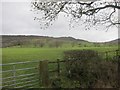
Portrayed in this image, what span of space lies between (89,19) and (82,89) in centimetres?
753

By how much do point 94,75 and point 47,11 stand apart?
565 cm

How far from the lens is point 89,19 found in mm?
23594

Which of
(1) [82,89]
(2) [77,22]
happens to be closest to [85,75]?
(1) [82,89]

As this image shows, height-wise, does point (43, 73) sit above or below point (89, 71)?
above

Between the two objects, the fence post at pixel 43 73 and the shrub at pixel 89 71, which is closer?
the fence post at pixel 43 73

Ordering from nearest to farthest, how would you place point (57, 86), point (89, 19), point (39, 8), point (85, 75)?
point (57, 86) → point (85, 75) → point (39, 8) → point (89, 19)

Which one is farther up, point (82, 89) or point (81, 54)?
point (81, 54)

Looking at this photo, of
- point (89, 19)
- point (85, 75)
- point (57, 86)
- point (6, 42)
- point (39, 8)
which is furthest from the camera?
point (6, 42)

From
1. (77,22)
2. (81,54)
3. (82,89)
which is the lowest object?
(82,89)

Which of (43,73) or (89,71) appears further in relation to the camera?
(89,71)

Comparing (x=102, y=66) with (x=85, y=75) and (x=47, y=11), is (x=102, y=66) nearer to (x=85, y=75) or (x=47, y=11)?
(x=85, y=75)

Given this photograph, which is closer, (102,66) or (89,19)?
(102,66)

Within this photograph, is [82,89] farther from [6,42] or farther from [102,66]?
[6,42]

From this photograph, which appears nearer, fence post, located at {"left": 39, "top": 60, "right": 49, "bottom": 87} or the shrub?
fence post, located at {"left": 39, "top": 60, "right": 49, "bottom": 87}
